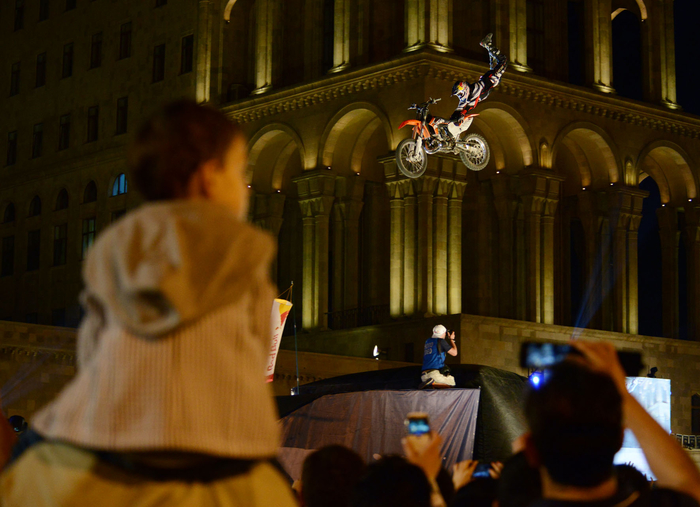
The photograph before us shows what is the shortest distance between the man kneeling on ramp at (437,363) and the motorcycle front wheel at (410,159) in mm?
11963

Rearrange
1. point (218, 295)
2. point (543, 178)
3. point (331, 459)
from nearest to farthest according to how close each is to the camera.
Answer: point (218, 295), point (331, 459), point (543, 178)

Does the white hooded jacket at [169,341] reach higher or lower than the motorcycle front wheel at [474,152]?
lower

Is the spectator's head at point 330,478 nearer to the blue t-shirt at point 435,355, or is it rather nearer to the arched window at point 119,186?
the blue t-shirt at point 435,355

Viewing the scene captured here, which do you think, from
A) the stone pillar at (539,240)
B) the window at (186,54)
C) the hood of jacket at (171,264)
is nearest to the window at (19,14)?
the window at (186,54)

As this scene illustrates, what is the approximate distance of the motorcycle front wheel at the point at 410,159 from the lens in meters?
28.8

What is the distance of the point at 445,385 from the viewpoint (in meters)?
14.9

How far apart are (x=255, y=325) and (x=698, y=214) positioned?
3825 cm

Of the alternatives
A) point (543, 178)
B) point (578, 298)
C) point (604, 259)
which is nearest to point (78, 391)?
point (543, 178)

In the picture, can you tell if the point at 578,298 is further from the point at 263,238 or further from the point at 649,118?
the point at 263,238

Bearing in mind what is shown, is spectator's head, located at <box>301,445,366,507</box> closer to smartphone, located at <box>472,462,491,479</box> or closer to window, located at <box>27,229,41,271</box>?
smartphone, located at <box>472,462,491,479</box>

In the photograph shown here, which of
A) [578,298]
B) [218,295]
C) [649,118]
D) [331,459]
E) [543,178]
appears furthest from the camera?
[578,298]

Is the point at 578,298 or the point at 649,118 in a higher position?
the point at 649,118

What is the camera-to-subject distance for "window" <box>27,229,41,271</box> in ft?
149

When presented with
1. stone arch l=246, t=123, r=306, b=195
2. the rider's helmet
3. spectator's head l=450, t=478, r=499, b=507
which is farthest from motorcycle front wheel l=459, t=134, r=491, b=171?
spectator's head l=450, t=478, r=499, b=507
